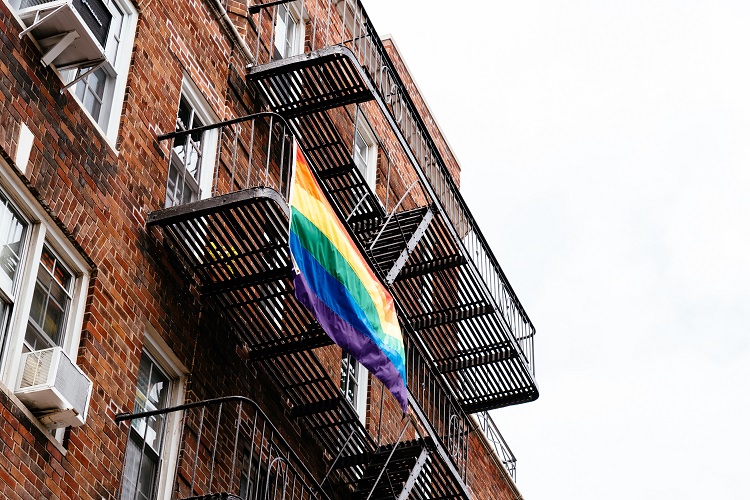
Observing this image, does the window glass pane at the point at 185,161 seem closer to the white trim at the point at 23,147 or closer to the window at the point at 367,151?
the white trim at the point at 23,147

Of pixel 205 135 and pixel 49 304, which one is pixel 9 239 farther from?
pixel 205 135

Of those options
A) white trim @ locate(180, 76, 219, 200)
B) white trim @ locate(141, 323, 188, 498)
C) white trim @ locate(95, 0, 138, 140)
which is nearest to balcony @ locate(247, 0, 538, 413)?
white trim @ locate(180, 76, 219, 200)

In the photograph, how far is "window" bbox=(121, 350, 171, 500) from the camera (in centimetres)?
1365

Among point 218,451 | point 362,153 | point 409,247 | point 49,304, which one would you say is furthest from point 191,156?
point 362,153

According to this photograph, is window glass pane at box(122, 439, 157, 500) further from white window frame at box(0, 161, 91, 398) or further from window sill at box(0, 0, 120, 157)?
window sill at box(0, 0, 120, 157)

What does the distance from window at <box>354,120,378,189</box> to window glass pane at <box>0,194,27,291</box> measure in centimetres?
1094

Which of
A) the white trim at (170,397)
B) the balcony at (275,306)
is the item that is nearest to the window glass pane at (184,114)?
the balcony at (275,306)

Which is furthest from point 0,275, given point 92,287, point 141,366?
point 141,366

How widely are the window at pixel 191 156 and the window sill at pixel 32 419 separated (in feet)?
14.0

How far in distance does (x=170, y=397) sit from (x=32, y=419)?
9.42 feet

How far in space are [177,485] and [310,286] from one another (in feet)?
8.13

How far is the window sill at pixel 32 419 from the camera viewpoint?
11838 millimetres

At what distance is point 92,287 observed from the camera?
1359 centimetres

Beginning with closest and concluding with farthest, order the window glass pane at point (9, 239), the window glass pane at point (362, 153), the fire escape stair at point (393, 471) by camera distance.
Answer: the window glass pane at point (9, 239) < the fire escape stair at point (393, 471) < the window glass pane at point (362, 153)
